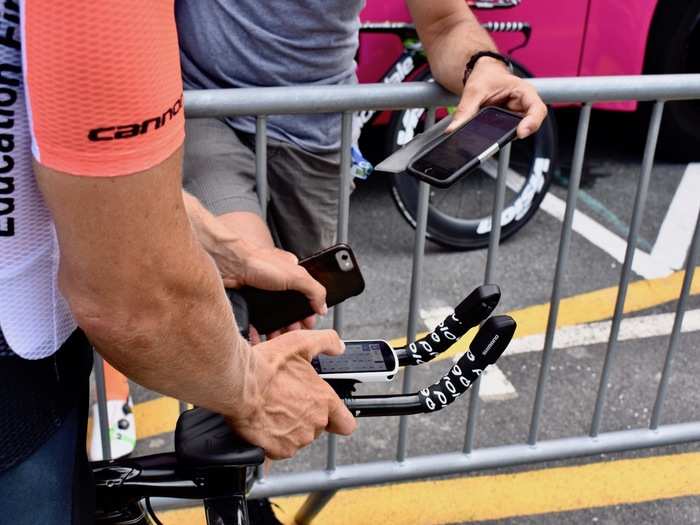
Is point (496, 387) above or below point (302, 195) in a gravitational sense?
below

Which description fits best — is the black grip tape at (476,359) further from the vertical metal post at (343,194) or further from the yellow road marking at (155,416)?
the yellow road marking at (155,416)

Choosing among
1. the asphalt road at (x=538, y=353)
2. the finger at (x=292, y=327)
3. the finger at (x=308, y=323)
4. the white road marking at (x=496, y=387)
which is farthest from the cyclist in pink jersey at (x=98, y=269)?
the white road marking at (x=496, y=387)

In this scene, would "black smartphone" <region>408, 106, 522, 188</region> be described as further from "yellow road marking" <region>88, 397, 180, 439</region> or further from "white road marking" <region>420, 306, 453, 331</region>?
"white road marking" <region>420, 306, 453, 331</region>

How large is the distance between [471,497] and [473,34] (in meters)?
1.48

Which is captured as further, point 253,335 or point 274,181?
point 274,181

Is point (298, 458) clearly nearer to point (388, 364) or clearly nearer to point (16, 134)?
point (388, 364)

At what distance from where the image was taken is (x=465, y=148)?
175cm

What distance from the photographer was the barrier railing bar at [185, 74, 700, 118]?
198 cm

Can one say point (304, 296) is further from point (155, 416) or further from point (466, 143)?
point (155, 416)

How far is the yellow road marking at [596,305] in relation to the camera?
3869mm

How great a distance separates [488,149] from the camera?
1732 mm

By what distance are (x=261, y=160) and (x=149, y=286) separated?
1126 mm

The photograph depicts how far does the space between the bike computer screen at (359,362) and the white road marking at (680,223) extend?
330 centimetres

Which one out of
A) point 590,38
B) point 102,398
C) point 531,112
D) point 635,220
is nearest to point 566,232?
point 635,220
